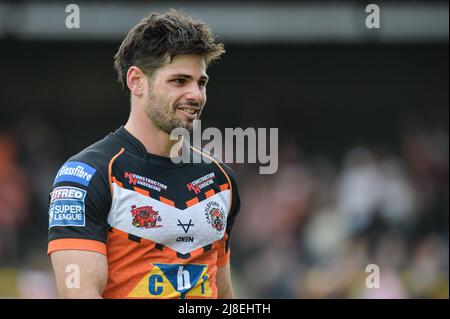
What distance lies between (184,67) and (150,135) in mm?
400

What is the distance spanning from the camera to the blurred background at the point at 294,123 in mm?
12578

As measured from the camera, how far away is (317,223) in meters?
13.1

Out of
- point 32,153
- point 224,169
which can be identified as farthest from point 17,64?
point 224,169

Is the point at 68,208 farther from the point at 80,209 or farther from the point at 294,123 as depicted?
the point at 294,123

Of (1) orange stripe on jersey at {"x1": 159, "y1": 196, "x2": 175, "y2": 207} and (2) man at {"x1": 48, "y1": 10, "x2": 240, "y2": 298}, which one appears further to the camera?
(1) orange stripe on jersey at {"x1": 159, "y1": 196, "x2": 175, "y2": 207}

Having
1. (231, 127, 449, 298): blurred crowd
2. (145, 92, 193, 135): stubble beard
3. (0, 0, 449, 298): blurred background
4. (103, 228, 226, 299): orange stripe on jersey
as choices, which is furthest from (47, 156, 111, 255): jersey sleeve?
(0, 0, 449, 298): blurred background

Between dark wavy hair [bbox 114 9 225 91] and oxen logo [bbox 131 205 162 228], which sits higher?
dark wavy hair [bbox 114 9 225 91]

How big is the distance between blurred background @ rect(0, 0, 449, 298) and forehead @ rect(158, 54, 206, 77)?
740 centimetres

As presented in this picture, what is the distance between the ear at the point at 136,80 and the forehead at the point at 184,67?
131mm

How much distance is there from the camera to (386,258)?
11844mm

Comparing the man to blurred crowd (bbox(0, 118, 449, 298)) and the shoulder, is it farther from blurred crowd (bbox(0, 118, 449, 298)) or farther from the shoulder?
blurred crowd (bbox(0, 118, 449, 298))

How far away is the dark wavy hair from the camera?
171 inches

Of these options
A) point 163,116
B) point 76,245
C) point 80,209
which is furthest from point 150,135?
point 76,245

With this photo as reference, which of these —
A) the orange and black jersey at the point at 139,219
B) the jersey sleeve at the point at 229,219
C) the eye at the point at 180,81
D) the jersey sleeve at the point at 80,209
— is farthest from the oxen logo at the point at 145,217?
the eye at the point at 180,81
